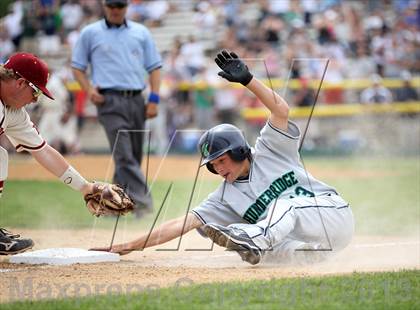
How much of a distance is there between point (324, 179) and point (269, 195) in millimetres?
8766

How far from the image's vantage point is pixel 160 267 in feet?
22.5

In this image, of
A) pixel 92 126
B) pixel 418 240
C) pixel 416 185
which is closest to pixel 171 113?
pixel 92 126

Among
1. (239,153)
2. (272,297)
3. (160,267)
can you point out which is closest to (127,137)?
(239,153)

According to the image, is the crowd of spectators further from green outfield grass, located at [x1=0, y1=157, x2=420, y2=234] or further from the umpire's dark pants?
the umpire's dark pants

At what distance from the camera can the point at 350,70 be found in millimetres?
22094

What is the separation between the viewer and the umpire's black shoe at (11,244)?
23.7ft

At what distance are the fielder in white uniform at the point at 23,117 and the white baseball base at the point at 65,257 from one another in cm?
11

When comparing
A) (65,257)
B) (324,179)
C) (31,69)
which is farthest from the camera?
(324,179)

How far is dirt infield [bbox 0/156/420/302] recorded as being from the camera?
586cm

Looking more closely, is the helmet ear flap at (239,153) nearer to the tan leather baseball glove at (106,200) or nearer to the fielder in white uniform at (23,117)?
the tan leather baseball glove at (106,200)

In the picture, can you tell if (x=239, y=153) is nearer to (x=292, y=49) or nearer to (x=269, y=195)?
(x=269, y=195)

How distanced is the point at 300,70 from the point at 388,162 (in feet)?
10.7

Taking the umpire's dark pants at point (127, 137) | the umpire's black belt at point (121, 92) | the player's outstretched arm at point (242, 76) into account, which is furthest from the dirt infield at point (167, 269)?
the umpire's black belt at point (121, 92)

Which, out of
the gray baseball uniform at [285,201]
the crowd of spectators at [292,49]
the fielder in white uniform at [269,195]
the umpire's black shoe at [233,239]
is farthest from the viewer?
the crowd of spectators at [292,49]
